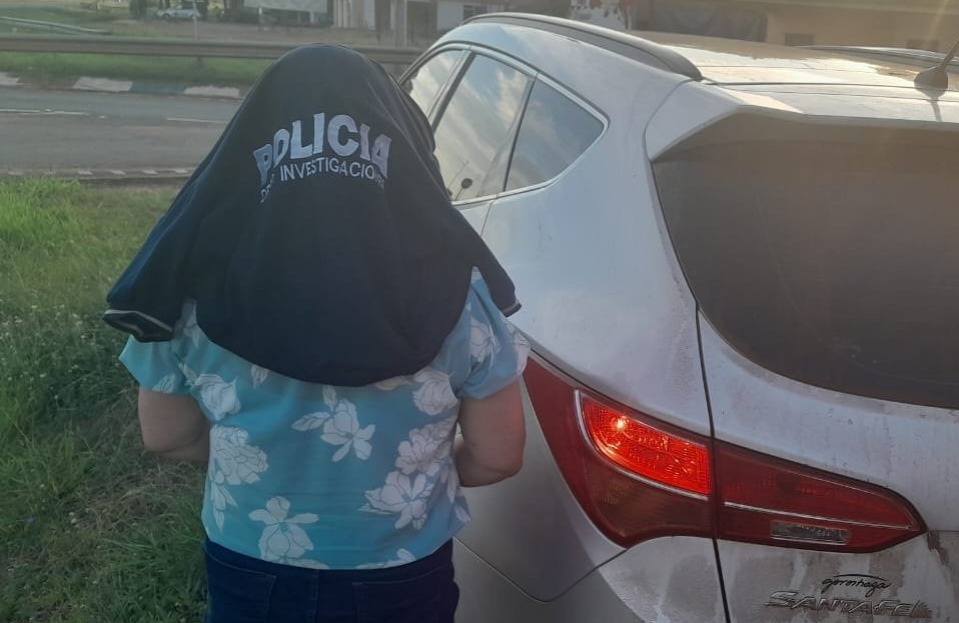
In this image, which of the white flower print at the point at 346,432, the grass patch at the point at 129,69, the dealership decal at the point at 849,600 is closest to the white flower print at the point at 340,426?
the white flower print at the point at 346,432

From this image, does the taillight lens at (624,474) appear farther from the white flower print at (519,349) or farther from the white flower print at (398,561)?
the white flower print at (398,561)

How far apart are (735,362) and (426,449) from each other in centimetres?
58

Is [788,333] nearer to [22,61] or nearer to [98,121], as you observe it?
[98,121]

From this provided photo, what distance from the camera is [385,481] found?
1.69 meters

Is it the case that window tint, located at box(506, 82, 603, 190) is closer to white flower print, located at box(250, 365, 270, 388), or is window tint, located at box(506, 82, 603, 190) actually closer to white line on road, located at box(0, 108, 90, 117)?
white flower print, located at box(250, 365, 270, 388)

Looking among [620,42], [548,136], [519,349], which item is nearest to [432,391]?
[519,349]

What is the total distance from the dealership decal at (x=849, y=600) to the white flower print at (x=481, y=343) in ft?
2.10

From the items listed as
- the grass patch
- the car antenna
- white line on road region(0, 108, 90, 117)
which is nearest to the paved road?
white line on road region(0, 108, 90, 117)

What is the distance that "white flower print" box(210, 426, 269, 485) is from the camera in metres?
1.67

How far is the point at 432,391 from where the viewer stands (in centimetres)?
168

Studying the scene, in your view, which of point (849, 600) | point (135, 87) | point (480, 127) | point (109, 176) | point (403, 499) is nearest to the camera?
point (849, 600)

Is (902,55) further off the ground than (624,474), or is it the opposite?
(902,55)

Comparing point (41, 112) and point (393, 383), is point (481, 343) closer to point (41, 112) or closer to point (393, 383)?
point (393, 383)

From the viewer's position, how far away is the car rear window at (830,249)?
1.69m
